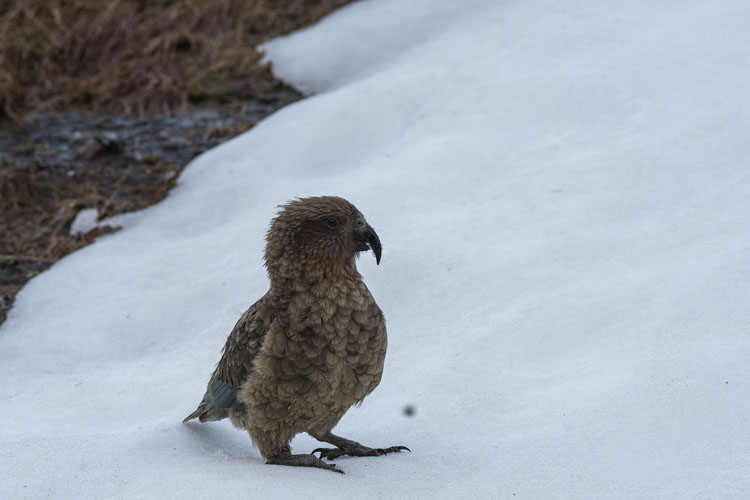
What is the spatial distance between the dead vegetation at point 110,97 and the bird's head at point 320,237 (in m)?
3.83

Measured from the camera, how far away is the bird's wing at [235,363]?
14.0 ft

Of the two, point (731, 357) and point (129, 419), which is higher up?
point (731, 357)

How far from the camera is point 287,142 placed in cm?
845

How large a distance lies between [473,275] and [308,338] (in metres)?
2.21

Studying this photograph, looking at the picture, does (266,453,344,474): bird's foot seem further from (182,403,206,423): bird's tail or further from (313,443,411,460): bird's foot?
(182,403,206,423): bird's tail

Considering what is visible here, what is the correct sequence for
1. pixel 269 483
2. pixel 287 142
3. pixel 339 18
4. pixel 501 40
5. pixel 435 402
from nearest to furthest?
pixel 269 483, pixel 435 402, pixel 287 142, pixel 501 40, pixel 339 18

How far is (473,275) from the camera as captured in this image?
6.08 meters

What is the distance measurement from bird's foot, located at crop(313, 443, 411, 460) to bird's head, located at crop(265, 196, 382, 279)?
3.05ft

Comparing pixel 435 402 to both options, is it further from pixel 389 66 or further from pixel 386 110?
pixel 389 66

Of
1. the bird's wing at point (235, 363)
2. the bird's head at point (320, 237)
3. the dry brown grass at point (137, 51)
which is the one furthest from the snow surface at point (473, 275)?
the bird's head at point (320, 237)

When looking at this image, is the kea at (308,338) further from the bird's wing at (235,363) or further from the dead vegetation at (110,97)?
the dead vegetation at (110,97)

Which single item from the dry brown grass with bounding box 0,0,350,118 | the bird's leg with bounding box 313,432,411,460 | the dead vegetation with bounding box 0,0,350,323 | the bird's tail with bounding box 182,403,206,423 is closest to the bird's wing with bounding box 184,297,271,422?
the bird's tail with bounding box 182,403,206,423

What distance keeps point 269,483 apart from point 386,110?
207 inches

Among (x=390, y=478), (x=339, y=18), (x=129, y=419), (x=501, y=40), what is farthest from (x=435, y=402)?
(x=339, y=18)
